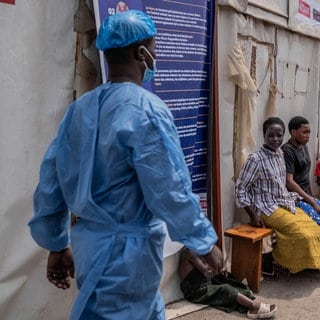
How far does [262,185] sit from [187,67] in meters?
1.33

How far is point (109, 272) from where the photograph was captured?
1.81 meters

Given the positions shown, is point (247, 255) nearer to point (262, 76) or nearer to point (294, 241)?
point (294, 241)

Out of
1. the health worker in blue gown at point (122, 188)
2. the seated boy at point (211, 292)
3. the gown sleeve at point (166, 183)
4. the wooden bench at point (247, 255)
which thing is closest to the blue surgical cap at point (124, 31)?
the health worker in blue gown at point (122, 188)

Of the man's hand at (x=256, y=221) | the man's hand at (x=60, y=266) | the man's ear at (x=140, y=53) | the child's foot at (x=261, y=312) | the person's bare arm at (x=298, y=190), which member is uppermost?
the man's ear at (x=140, y=53)

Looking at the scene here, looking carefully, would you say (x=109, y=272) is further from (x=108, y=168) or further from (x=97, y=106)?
(x=97, y=106)

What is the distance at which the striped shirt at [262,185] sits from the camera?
4316mm

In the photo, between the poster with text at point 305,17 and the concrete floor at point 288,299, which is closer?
the concrete floor at point 288,299

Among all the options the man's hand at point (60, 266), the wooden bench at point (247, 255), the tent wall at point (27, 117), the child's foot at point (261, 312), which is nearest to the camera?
the man's hand at point (60, 266)

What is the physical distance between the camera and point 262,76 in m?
5.05

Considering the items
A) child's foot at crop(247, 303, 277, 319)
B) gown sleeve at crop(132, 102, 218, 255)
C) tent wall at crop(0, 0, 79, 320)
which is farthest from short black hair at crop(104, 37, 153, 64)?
child's foot at crop(247, 303, 277, 319)

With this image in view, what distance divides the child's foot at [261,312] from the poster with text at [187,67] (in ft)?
2.91

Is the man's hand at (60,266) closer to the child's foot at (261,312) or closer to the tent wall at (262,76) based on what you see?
the child's foot at (261,312)

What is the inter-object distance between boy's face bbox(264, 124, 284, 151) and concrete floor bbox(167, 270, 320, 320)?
1.16 metres

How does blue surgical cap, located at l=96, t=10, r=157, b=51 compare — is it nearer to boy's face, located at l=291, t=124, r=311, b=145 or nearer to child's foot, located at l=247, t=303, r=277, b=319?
child's foot, located at l=247, t=303, r=277, b=319
